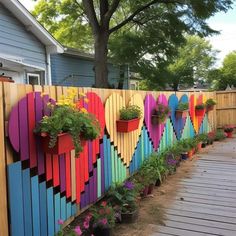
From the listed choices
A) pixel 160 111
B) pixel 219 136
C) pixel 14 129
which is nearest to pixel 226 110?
pixel 219 136

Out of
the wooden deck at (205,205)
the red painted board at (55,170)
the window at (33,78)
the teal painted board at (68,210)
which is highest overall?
the window at (33,78)

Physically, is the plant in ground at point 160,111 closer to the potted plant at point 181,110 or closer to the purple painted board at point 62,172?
the potted plant at point 181,110

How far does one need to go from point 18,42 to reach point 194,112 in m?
5.19

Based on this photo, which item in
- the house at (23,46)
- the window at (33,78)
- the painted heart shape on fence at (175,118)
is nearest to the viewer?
the painted heart shape on fence at (175,118)

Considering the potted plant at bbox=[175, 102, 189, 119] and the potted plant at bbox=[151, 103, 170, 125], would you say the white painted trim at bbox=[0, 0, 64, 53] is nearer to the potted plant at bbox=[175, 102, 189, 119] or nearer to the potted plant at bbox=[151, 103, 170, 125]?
the potted plant at bbox=[175, 102, 189, 119]

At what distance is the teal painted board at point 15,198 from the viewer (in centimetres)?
281

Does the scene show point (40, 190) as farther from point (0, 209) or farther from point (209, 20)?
point (209, 20)

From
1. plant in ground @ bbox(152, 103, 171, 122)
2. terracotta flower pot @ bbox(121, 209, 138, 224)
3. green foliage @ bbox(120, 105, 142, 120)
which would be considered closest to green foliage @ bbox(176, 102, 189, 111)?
plant in ground @ bbox(152, 103, 171, 122)

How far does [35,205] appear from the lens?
10.3 feet

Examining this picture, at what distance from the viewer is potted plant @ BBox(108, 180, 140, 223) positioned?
3996mm

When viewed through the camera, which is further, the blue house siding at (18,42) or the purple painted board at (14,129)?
the blue house siding at (18,42)

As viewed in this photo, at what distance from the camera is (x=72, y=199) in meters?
3.86

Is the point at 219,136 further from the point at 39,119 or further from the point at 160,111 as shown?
the point at 39,119

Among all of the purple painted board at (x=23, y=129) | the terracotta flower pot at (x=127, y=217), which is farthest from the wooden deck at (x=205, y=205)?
the purple painted board at (x=23, y=129)
